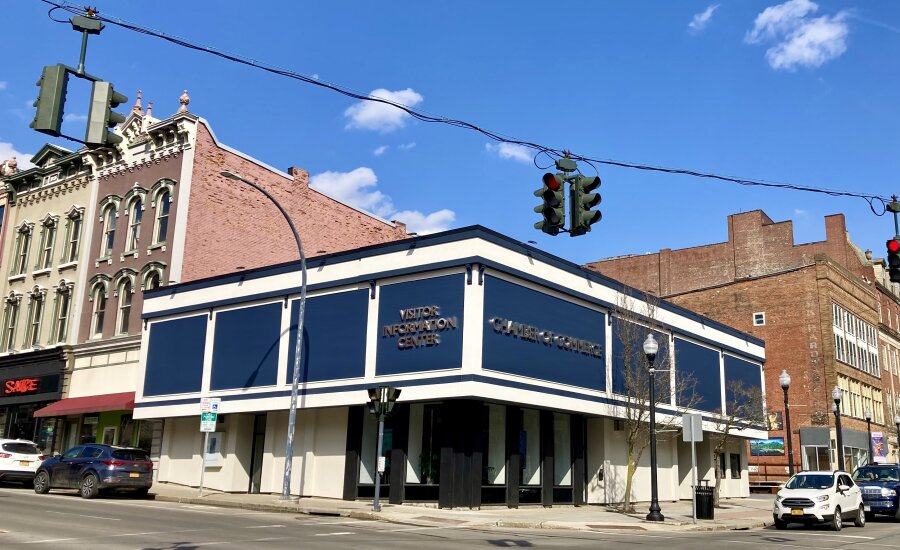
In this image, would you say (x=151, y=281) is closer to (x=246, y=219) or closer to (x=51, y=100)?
(x=246, y=219)

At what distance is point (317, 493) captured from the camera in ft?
90.5

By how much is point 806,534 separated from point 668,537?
406cm

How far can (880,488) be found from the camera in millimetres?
25578

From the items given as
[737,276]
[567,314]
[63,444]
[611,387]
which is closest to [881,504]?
[611,387]

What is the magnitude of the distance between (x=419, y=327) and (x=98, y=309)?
65.7 feet

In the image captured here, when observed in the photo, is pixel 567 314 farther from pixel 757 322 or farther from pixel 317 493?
pixel 757 322

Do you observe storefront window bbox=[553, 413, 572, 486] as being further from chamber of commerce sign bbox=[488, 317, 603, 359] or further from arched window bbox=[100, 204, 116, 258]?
arched window bbox=[100, 204, 116, 258]

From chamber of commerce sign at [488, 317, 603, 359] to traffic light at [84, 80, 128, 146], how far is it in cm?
1549

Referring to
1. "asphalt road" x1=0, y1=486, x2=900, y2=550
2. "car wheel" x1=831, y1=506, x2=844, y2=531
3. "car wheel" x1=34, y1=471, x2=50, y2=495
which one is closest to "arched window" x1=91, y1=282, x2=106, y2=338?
"car wheel" x1=34, y1=471, x2=50, y2=495

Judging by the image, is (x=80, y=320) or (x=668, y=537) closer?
(x=668, y=537)

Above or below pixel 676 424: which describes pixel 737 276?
above

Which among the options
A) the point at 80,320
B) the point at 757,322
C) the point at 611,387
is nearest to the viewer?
the point at 611,387

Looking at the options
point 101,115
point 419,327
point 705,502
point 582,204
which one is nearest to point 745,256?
point 705,502

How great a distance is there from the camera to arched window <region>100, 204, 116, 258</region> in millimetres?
38812
